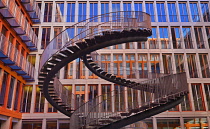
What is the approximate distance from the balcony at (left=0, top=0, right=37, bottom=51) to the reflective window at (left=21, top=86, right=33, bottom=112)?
3984 millimetres

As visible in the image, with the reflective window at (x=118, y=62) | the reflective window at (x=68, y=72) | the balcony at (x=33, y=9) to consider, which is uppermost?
the balcony at (x=33, y=9)

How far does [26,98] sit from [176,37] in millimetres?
16206

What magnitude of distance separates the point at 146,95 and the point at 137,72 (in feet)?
33.7

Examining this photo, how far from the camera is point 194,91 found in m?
20.5

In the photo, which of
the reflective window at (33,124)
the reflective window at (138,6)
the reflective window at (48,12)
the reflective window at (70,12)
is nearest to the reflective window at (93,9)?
the reflective window at (70,12)

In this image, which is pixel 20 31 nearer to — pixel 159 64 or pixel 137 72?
pixel 137 72

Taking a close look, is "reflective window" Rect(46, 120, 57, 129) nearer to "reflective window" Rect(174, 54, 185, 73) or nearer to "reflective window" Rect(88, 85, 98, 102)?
"reflective window" Rect(88, 85, 98, 102)

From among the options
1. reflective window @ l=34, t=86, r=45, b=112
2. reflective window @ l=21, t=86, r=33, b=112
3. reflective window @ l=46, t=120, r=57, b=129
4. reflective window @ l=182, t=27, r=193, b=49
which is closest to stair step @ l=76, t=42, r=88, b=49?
reflective window @ l=46, t=120, r=57, b=129

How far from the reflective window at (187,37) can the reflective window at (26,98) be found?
16.3 m

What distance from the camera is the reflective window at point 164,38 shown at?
21908 millimetres

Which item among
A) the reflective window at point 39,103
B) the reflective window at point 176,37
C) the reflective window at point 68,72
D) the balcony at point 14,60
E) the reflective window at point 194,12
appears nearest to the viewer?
the balcony at point 14,60

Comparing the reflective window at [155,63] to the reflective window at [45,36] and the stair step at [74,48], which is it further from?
the stair step at [74,48]

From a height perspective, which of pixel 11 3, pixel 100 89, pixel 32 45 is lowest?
pixel 100 89

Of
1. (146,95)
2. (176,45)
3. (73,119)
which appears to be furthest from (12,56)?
(176,45)
